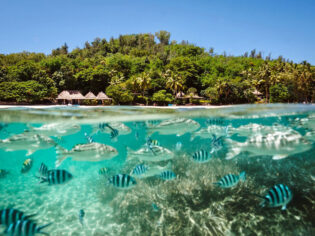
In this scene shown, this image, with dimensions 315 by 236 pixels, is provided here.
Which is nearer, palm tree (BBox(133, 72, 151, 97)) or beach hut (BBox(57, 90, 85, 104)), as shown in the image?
beach hut (BBox(57, 90, 85, 104))

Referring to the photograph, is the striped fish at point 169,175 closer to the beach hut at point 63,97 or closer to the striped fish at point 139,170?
the striped fish at point 139,170

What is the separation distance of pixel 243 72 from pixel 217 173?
62.6 metres

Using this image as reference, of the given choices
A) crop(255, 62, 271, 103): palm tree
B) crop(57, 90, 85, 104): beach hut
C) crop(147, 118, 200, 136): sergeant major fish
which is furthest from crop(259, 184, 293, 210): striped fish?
crop(255, 62, 271, 103): palm tree

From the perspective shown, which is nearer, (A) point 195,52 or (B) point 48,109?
(B) point 48,109

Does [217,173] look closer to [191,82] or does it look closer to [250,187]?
[250,187]

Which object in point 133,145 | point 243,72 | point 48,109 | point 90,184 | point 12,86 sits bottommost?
point 133,145

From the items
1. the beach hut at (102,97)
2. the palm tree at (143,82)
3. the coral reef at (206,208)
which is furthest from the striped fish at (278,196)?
the palm tree at (143,82)

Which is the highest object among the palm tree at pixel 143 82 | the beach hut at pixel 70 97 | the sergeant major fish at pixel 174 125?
the palm tree at pixel 143 82

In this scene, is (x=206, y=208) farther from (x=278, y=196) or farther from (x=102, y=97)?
(x=102, y=97)

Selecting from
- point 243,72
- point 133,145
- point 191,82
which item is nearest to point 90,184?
point 133,145

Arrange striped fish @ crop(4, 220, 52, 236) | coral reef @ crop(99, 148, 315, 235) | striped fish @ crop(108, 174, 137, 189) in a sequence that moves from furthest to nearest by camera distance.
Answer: coral reef @ crop(99, 148, 315, 235), striped fish @ crop(108, 174, 137, 189), striped fish @ crop(4, 220, 52, 236)

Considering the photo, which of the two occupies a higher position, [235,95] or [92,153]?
[235,95]

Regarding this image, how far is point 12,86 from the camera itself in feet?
111

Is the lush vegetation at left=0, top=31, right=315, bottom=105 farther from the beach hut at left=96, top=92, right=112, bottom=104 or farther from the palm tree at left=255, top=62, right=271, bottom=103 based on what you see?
the beach hut at left=96, top=92, right=112, bottom=104
